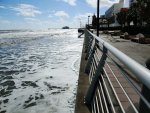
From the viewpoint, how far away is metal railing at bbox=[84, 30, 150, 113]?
1362 mm

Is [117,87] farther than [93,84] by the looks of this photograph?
Yes

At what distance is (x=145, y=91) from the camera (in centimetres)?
138

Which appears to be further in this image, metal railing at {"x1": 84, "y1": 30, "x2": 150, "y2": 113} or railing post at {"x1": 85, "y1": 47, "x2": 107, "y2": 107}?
railing post at {"x1": 85, "y1": 47, "x2": 107, "y2": 107}

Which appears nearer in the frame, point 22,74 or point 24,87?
point 24,87

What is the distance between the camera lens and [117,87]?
17.2 feet

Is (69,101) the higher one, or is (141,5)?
(141,5)

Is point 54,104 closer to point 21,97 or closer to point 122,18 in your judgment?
point 21,97

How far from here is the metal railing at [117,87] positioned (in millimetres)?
1362

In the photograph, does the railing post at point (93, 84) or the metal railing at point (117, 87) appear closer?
the metal railing at point (117, 87)

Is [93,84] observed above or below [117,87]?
above

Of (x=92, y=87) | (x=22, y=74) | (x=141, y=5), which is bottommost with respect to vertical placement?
(x=22, y=74)

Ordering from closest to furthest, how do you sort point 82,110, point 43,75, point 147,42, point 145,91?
point 145,91
point 82,110
point 43,75
point 147,42

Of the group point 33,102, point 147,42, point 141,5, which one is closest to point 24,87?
point 33,102

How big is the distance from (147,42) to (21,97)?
1785 cm
